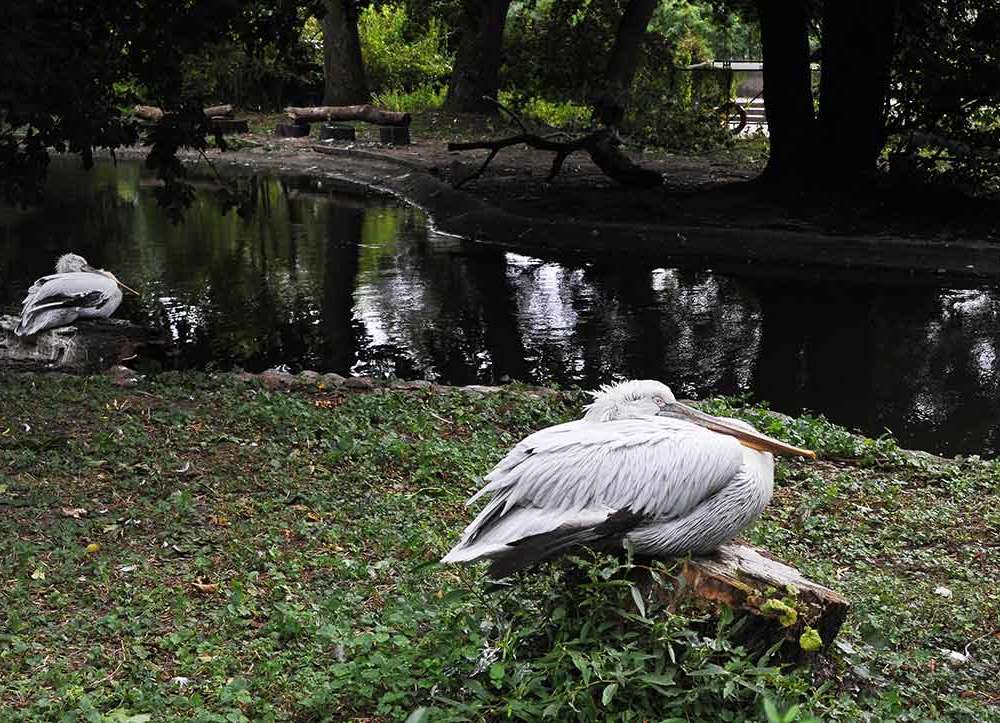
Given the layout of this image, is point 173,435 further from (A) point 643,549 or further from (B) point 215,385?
(A) point 643,549

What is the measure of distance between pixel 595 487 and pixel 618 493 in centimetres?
7

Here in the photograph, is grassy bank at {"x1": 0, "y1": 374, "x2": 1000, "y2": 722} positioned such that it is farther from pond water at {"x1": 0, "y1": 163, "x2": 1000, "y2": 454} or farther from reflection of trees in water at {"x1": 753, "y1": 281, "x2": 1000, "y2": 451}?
pond water at {"x1": 0, "y1": 163, "x2": 1000, "y2": 454}

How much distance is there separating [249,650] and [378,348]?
5.97m

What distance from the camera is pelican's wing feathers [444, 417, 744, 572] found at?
369 cm

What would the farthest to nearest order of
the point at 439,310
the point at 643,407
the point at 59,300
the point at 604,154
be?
the point at 604,154, the point at 439,310, the point at 59,300, the point at 643,407

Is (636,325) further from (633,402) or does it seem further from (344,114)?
(344,114)

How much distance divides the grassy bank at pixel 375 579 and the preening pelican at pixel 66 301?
2.62 feet

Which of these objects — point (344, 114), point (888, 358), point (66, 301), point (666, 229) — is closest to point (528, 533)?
point (66, 301)

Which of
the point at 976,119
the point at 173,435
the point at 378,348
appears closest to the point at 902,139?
the point at 976,119

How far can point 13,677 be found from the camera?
405cm

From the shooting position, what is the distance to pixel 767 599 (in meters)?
3.71

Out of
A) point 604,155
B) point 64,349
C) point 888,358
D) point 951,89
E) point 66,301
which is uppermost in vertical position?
point 951,89

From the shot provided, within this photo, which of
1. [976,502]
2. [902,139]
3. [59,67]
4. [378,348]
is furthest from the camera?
[902,139]

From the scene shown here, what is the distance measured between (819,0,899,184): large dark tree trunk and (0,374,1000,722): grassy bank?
8.34 meters
